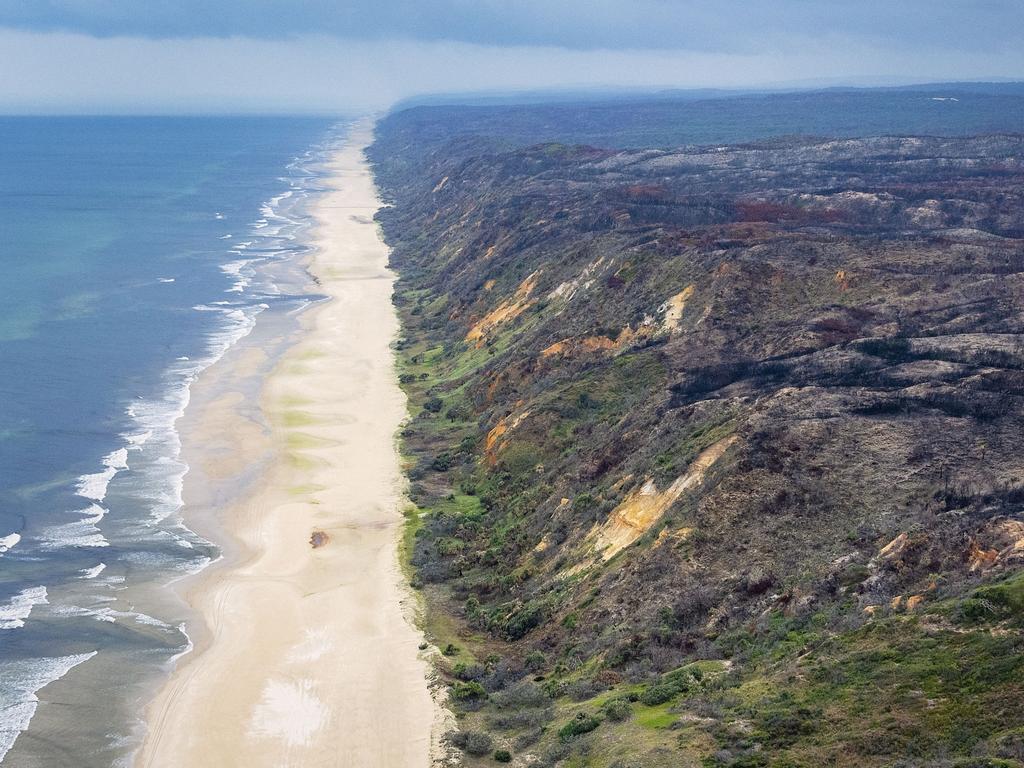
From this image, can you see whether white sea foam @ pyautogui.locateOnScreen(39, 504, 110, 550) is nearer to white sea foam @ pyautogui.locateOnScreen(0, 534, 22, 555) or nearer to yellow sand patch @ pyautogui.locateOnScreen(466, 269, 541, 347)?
white sea foam @ pyautogui.locateOnScreen(0, 534, 22, 555)

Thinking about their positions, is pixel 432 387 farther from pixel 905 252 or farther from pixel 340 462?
pixel 905 252

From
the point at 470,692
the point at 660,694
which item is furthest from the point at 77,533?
the point at 660,694

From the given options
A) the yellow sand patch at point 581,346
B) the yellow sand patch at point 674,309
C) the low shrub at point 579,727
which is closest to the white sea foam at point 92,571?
the low shrub at point 579,727

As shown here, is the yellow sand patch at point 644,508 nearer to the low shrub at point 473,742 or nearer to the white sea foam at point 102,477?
the low shrub at point 473,742

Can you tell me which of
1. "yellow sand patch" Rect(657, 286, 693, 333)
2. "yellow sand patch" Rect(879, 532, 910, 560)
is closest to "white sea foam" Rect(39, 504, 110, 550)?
"yellow sand patch" Rect(657, 286, 693, 333)

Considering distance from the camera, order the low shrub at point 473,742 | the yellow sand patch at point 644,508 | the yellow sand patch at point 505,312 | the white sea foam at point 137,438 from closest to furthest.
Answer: the low shrub at point 473,742
the yellow sand patch at point 644,508
the white sea foam at point 137,438
the yellow sand patch at point 505,312

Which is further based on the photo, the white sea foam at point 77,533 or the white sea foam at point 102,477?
the white sea foam at point 102,477
